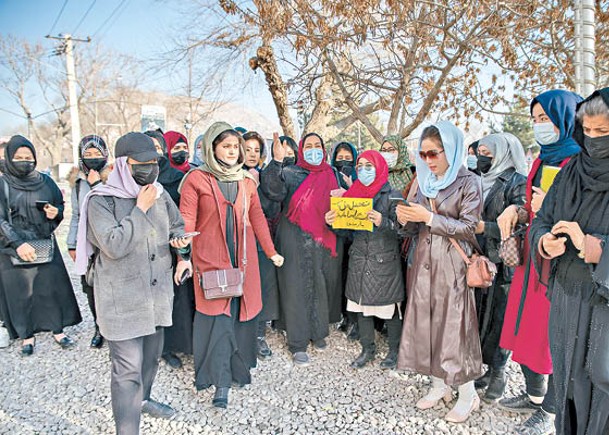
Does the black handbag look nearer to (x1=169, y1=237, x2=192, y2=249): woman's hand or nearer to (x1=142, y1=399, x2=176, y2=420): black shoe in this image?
(x1=142, y1=399, x2=176, y2=420): black shoe

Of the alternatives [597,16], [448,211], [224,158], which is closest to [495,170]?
[448,211]

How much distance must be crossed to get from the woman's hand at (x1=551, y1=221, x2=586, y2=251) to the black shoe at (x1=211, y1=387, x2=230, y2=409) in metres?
2.52

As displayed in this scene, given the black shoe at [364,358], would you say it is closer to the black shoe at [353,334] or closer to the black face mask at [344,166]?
the black shoe at [353,334]

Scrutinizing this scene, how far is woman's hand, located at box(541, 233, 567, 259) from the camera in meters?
1.90

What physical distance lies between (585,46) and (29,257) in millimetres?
6041

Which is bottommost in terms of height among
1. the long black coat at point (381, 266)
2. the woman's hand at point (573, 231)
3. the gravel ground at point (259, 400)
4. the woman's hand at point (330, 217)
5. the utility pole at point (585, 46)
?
the gravel ground at point (259, 400)

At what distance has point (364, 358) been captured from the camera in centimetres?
377

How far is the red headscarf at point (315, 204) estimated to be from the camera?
12.5ft

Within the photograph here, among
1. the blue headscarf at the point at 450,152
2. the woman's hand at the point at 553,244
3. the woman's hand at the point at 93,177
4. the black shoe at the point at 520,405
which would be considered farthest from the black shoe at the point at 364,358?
the woman's hand at the point at 93,177

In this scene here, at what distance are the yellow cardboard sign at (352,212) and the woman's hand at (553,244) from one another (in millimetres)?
1480

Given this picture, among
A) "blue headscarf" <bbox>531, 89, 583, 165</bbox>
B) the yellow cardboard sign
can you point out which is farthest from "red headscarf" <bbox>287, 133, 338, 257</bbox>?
"blue headscarf" <bbox>531, 89, 583, 165</bbox>

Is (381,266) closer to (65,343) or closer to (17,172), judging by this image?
(65,343)

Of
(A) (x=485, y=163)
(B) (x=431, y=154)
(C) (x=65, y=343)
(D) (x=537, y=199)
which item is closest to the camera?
(D) (x=537, y=199)

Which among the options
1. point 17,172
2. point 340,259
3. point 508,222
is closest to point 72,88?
point 17,172
